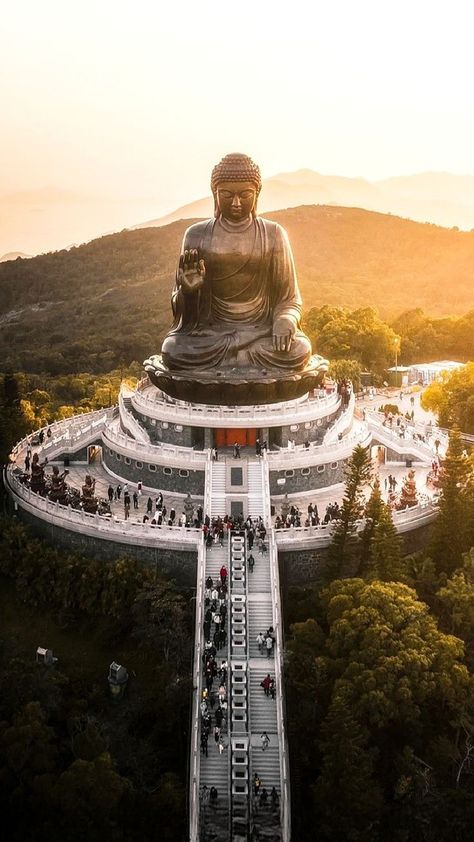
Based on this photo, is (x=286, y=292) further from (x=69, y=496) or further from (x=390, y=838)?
(x=390, y=838)

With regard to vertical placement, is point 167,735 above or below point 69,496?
below

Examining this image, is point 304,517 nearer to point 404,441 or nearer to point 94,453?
point 404,441

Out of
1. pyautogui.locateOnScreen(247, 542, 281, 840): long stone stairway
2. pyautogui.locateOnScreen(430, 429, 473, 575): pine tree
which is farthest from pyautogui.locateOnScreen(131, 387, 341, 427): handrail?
pyautogui.locateOnScreen(430, 429, 473, 575): pine tree

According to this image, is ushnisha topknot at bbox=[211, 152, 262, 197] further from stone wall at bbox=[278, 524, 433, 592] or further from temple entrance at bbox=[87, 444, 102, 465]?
stone wall at bbox=[278, 524, 433, 592]

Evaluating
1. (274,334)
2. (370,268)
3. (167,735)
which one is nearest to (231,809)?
(167,735)

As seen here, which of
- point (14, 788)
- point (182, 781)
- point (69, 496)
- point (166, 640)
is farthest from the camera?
point (69, 496)

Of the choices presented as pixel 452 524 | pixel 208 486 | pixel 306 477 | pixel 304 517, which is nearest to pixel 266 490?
pixel 304 517
